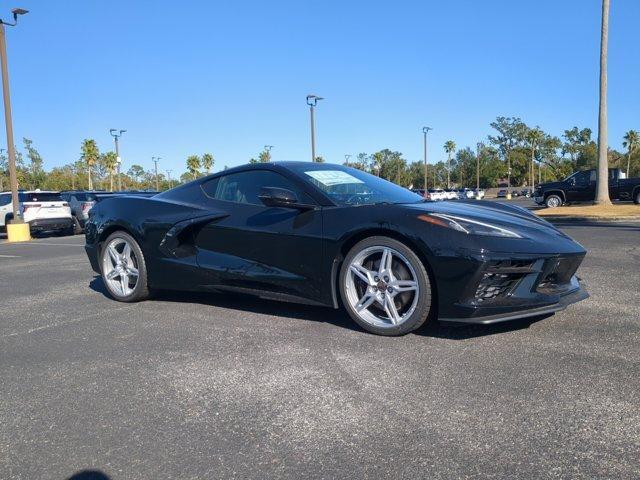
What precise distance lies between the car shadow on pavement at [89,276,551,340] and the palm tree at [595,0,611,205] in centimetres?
1776

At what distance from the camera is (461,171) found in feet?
387

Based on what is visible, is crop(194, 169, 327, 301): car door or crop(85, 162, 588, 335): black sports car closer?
crop(85, 162, 588, 335): black sports car

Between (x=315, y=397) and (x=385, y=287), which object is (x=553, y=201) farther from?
(x=315, y=397)

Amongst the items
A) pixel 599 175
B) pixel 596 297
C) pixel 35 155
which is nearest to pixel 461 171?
pixel 35 155

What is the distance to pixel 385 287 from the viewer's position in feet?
12.1

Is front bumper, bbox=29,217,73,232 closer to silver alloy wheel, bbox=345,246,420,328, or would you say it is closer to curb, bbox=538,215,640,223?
curb, bbox=538,215,640,223

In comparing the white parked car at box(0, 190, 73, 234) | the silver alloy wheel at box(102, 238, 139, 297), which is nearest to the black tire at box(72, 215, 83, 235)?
the white parked car at box(0, 190, 73, 234)

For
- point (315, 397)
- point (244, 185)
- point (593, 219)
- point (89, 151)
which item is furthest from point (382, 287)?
point (89, 151)

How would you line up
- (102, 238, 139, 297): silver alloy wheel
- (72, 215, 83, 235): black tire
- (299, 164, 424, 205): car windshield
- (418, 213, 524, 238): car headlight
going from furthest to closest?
(72, 215, 83, 235): black tire, (102, 238, 139, 297): silver alloy wheel, (299, 164, 424, 205): car windshield, (418, 213, 524, 238): car headlight

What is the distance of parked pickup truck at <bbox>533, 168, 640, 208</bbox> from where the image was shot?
76.4 feet

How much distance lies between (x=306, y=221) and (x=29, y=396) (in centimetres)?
212

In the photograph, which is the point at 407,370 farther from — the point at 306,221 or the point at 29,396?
the point at 29,396

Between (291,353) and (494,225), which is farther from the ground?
(494,225)

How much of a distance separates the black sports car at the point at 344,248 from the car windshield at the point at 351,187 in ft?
0.06
